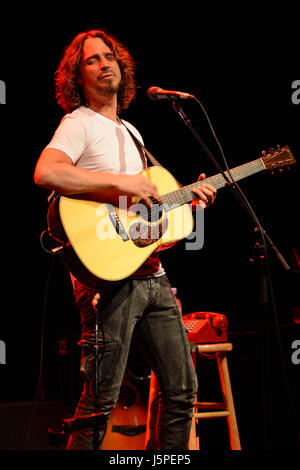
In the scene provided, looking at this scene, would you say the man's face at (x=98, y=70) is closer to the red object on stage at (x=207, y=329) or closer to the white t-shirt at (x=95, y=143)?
the white t-shirt at (x=95, y=143)

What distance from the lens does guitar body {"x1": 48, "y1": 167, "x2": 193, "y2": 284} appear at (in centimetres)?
210

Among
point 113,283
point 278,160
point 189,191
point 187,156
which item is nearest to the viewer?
point 113,283

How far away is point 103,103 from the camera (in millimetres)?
2539

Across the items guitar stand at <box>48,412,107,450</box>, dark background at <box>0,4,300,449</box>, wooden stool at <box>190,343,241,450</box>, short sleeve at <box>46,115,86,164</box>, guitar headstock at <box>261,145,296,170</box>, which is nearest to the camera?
guitar stand at <box>48,412,107,450</box>

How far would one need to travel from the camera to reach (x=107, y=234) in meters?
2.23

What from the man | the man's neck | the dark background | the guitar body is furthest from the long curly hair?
the dark background

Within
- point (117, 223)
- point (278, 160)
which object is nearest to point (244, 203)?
point (117, 223)

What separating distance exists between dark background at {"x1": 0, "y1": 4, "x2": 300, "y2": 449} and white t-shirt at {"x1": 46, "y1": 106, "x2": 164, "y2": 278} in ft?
7.16

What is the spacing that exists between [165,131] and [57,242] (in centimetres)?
357

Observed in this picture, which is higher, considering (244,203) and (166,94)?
(166,94)

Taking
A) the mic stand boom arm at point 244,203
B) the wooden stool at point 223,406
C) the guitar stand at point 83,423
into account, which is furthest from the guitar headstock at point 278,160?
the guitar stand at point 83,423

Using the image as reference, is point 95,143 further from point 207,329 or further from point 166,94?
point 207,329

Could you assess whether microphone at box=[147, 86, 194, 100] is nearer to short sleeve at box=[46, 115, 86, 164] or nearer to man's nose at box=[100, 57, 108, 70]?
man's nose at box=[100, 57, 108, 70]

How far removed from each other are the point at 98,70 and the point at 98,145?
50cm
